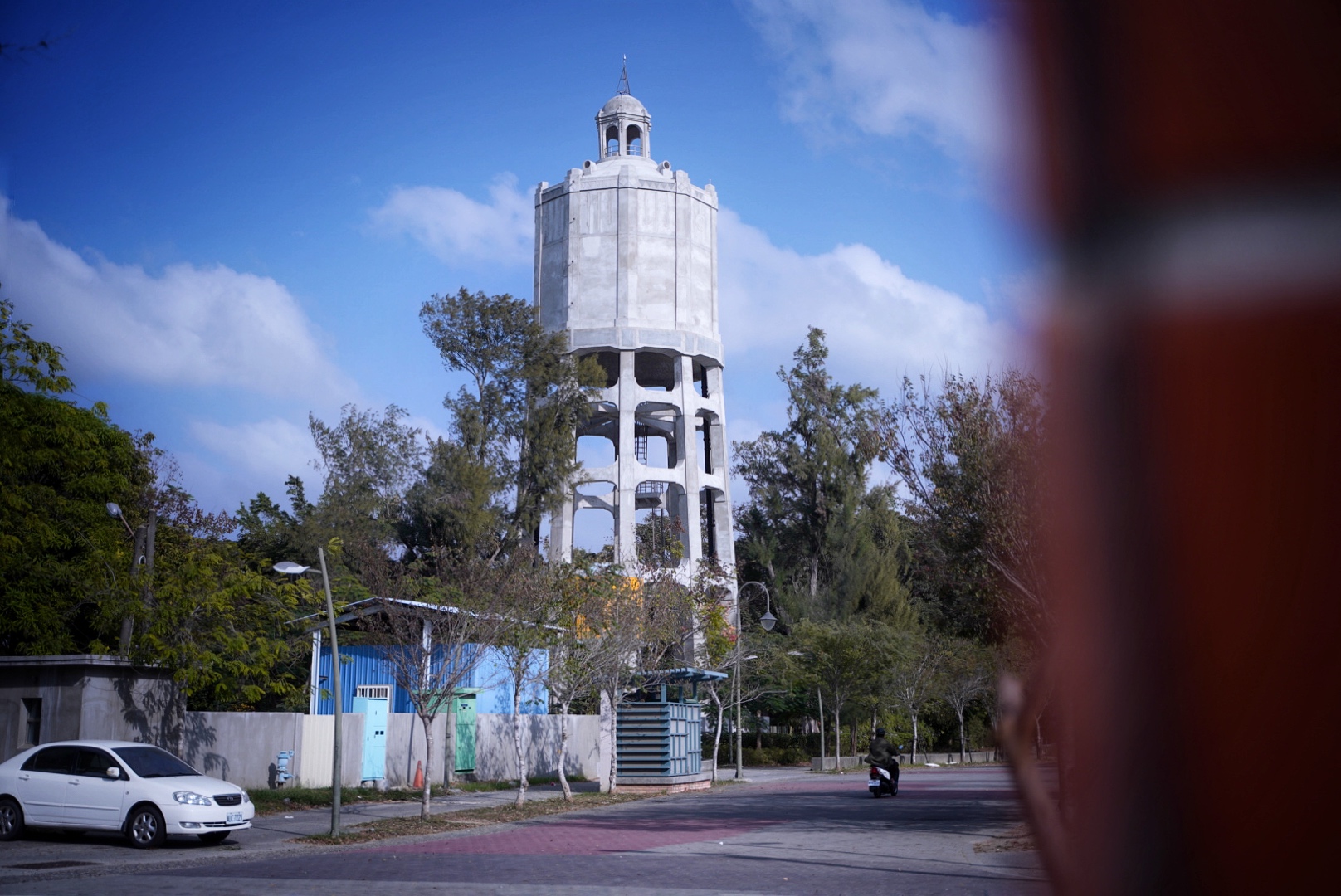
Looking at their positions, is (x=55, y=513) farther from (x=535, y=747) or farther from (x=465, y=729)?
(x=535, y=747)

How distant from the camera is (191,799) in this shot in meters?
17.4

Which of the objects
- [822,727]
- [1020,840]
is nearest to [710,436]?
[822,727]

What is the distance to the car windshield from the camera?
17719mm

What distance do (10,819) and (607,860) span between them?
9.31 metres

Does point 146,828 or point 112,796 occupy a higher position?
point 112,796

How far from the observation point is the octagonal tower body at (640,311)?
142ft

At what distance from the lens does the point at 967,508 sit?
15.4 meters

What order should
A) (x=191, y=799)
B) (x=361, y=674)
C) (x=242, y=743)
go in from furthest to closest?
(x=361, y=674) → (x=242, y=743) → (x=191, y=799)

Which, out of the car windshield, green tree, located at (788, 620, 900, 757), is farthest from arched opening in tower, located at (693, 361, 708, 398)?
the car windshield

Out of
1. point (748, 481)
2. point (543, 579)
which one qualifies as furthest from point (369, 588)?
point (748, 481)

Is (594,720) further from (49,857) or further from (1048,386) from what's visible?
(1048,386)

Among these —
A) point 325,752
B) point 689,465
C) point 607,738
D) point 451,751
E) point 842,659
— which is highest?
point 689,465

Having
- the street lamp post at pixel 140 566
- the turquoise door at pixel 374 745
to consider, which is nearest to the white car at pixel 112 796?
the street lamp post at pixel 140 566

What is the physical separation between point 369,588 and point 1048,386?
3496 centimetres
